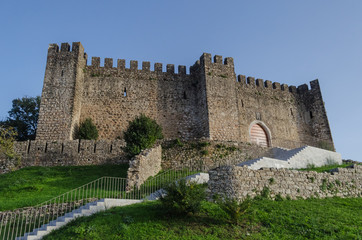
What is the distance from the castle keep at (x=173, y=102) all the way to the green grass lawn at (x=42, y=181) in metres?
3.97

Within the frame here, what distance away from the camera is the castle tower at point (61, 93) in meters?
21.2

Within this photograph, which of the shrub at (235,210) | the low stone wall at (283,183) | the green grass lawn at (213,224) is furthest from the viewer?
the low stone wall at (283,183)

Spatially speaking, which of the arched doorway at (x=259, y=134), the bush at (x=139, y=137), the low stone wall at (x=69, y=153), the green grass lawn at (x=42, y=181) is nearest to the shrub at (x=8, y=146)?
the low stone wall at (x=69, y=153)

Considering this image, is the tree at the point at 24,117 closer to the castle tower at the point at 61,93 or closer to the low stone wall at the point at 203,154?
the castle tower at the point at 61,93

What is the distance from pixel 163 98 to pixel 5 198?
1510cm

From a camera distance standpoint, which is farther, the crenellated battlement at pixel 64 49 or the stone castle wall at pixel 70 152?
the crenellated battlement at pixel 64 49

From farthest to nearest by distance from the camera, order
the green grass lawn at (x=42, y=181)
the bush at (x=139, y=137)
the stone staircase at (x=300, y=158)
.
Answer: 1. the bush at (x=139, y=137)
2. the stone staircase at (x=300, y=158)
3. the green grass lawn at (x=42, y=181)

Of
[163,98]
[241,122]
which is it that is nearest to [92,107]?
[163,98]

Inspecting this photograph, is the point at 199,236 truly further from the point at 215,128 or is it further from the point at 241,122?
the point at 241,122

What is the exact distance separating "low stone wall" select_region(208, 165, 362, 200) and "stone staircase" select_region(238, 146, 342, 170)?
2892 millimetres

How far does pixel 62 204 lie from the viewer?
11.6 metres

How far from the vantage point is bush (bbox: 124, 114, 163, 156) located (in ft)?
59.3

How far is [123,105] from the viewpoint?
2500cm

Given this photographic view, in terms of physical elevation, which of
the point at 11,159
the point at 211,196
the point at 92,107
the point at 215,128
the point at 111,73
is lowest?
the point at 211,196
